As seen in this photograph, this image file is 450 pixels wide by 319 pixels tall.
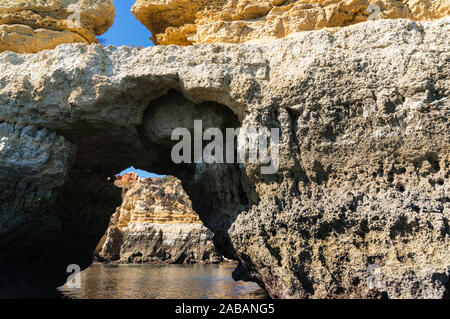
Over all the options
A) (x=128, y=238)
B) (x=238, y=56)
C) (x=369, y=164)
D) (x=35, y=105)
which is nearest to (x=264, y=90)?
(x=238, y=56)

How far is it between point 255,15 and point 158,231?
2337 centimetres

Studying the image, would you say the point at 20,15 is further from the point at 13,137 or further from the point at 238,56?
the point at 238,56

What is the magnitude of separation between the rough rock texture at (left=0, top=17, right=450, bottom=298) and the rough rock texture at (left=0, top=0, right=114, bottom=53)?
1144 millimetres

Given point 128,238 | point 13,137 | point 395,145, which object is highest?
point 13,137

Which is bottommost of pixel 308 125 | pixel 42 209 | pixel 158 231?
pixel 158 231

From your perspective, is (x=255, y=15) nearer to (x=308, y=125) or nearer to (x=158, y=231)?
(x=308, y=125)

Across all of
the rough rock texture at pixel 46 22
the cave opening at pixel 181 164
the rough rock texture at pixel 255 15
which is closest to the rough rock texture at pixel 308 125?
the cave opening at pixel 181 164

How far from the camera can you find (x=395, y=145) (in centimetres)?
650

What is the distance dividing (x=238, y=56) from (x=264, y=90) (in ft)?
2.85

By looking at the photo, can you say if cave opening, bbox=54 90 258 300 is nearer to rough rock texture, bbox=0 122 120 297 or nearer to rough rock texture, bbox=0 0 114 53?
rough rock texture, bbox=0 122 120 297

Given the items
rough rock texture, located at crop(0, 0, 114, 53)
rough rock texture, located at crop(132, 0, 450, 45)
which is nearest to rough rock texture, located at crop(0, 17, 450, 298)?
rough rock texture, located at crop(0, 0, 114, 53)

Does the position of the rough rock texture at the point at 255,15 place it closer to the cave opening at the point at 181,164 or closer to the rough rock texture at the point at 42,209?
the cave opening at the point at 181,164

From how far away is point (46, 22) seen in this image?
31.3ft

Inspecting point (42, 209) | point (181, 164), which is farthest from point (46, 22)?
point (181, 164)
